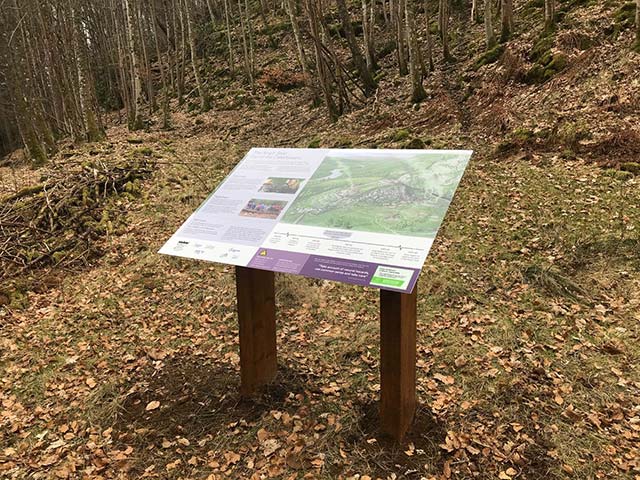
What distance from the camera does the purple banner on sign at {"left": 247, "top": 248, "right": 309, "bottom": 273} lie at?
298 cm

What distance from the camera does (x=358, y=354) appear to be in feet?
15.2

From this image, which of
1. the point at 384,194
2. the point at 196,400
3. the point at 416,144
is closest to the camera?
the point at 384,194

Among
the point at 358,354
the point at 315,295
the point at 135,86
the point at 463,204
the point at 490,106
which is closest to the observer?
the point at 358,354

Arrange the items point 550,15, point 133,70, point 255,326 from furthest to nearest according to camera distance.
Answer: point 133,70 → point 550,15 → point 255,326

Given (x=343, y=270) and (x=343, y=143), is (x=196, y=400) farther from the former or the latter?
(x=343, y=143)

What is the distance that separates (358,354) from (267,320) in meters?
1.20

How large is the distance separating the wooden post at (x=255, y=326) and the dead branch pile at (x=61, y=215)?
4193 millimetres

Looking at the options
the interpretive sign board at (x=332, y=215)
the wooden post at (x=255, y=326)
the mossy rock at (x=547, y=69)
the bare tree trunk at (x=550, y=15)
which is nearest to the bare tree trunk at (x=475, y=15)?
the bare tree trunk at (x=550, y=15)

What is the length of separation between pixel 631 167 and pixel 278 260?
21.9 feet

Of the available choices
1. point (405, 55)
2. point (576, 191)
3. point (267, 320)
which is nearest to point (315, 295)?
point (267, 320)

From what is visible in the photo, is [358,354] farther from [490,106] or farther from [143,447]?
[490,106]

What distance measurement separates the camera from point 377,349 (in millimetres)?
4699

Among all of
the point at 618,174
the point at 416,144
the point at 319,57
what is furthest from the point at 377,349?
the point at 319,57

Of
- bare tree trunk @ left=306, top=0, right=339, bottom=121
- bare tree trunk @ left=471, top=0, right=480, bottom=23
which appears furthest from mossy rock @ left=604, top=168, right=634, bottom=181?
bare tree trunk @ left=471, top=0, right=480, bottom=23
